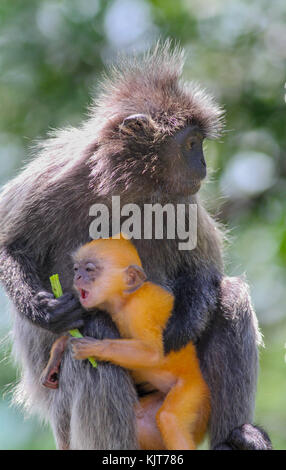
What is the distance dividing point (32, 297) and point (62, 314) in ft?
1.32

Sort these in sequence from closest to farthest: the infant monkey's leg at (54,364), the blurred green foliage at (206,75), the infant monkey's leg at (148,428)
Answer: the infant monkey's leg at (148,428) → the infant monkey's leg at (54,364) → the blurred green foliage at (206,75)

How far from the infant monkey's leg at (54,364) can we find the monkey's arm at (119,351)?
0.49m

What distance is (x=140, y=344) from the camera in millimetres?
6219

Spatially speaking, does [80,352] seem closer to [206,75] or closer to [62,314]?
[62,314]

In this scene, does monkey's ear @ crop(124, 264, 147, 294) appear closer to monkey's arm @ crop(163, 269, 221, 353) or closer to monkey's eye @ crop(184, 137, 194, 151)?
monkey's arm @ crop(163, 269, 221, 353)

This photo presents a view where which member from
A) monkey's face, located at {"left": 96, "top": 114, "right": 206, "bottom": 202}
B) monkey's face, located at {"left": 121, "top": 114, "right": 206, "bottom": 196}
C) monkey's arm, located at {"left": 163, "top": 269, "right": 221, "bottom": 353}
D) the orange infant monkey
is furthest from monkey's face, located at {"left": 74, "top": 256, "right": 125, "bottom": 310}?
monkey's face, located at {"left": 121, "top": 114, "right": 206, "bottom": 196}

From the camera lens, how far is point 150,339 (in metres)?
6.25

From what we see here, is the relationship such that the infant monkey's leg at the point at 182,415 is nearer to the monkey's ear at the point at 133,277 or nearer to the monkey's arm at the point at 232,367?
the monkey's arm at the point at 232,367

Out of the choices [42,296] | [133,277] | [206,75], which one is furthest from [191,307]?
[206,75]

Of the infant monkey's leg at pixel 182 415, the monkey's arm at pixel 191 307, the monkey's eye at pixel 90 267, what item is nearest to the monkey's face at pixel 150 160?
the monkey's arm at pixel 191 307

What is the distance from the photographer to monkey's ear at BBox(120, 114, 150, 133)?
7.03 metres

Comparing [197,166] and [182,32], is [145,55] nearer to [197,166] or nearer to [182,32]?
[197,166]

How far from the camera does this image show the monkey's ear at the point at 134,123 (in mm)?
7031

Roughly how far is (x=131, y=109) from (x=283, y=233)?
5332 millimetres
